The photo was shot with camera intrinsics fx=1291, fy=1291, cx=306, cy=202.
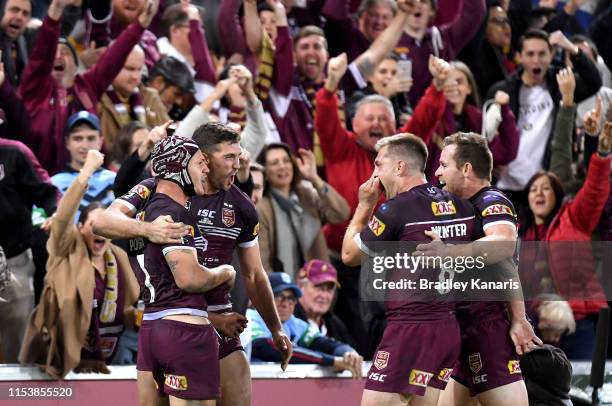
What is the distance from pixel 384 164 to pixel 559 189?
391 cm

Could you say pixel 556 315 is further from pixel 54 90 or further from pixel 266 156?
pixel 54 90

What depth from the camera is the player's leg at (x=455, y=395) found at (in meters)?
8.49

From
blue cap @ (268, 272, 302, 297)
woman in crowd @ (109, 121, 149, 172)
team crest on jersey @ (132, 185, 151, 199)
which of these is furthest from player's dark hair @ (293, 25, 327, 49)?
team crest on jersey @ (132, 185, 151, 199)

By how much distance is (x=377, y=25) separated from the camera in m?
13.4

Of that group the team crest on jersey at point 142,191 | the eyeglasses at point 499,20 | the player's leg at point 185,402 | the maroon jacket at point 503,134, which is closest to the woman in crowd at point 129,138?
the team crest on jersey at point 142,191

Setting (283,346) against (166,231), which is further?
(283,346)

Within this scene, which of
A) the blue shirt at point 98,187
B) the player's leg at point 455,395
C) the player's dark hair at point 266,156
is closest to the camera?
the player's leg at point 455,395

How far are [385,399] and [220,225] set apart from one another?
1499 millimetres

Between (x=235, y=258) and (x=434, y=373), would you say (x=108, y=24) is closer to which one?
(x=235, y=258)

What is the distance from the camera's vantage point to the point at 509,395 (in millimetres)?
8180

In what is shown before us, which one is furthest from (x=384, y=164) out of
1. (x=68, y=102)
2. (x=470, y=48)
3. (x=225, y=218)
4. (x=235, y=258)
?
(x=470, y=48)

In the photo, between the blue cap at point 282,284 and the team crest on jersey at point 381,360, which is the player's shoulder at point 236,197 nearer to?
the team crest on jersey at point 381,360

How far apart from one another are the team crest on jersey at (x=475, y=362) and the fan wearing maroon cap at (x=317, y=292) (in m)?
2.24

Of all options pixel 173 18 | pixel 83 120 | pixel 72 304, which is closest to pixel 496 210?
pixel 72 304
